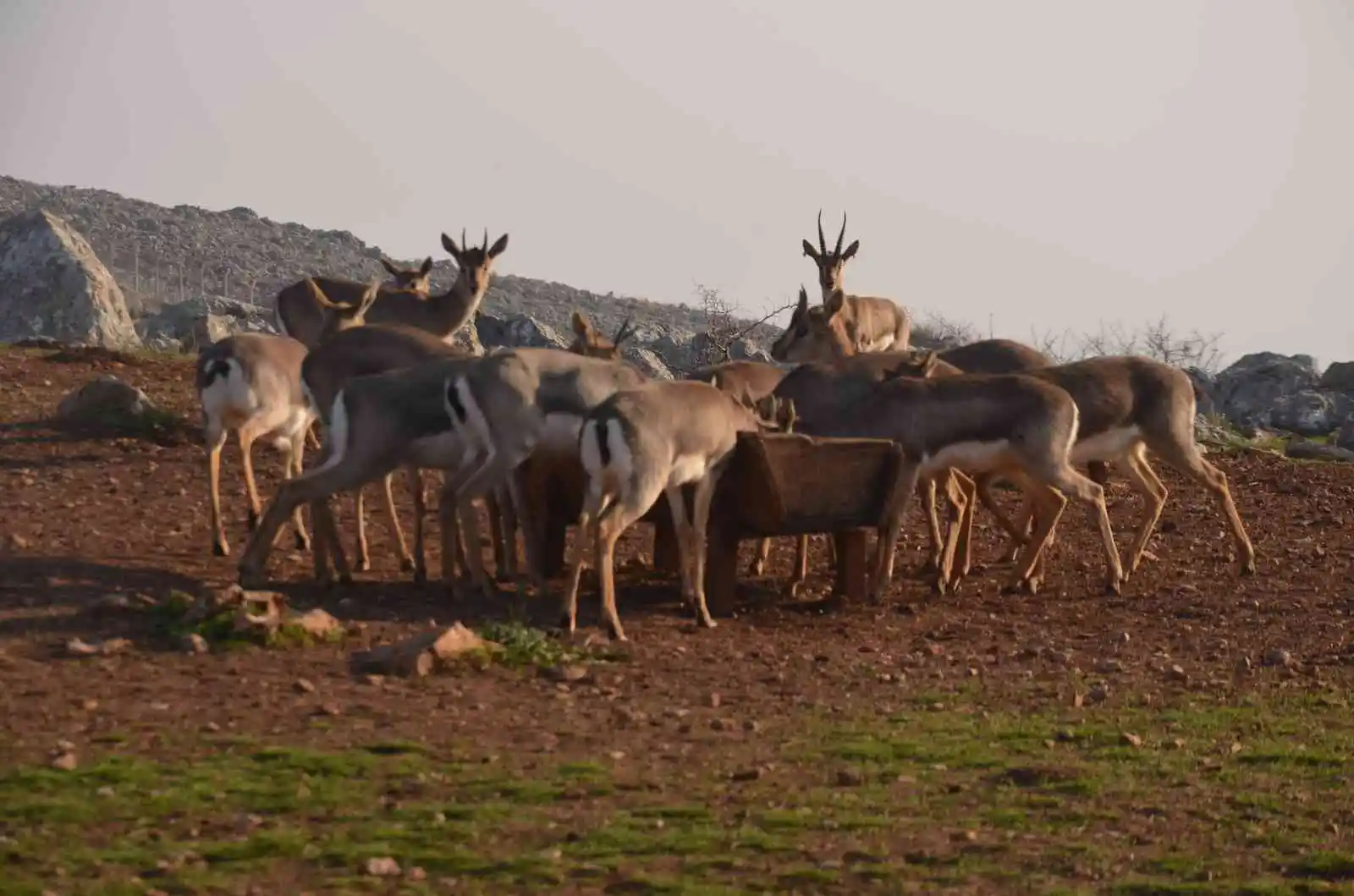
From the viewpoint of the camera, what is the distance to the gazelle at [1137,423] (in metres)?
15.6

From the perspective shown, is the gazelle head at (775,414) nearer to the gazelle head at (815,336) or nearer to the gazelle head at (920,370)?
the gazelle head at (920,370)

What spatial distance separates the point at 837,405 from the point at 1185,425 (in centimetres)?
311

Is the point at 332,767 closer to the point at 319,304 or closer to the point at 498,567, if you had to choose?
the point at 498,567

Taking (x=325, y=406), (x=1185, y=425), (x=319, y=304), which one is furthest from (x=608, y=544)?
(x=319, y=304)

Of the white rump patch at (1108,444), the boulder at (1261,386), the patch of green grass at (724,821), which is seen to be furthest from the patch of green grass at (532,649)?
the boulder at (1261,386)

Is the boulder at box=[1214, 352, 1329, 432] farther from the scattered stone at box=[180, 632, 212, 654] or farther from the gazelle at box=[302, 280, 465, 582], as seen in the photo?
the scattered stone at box=[180, 632, 212, 654]

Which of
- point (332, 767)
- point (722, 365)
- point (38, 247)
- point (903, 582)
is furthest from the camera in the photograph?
point (38, 247)

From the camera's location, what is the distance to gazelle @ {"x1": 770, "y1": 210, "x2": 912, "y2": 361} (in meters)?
21.2

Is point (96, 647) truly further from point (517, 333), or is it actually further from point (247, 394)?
point (517, 333)

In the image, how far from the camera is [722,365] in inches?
694

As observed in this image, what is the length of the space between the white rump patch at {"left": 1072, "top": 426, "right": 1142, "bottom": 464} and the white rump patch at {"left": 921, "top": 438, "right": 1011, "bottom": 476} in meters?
1.23

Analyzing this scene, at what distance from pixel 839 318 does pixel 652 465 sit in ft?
31.7

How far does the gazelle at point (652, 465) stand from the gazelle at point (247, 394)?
11.8ft

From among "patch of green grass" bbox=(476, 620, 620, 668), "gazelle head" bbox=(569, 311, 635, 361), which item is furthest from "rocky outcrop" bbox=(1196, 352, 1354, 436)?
"patch of green grass" bbox=(476, 620, 620, 668)
